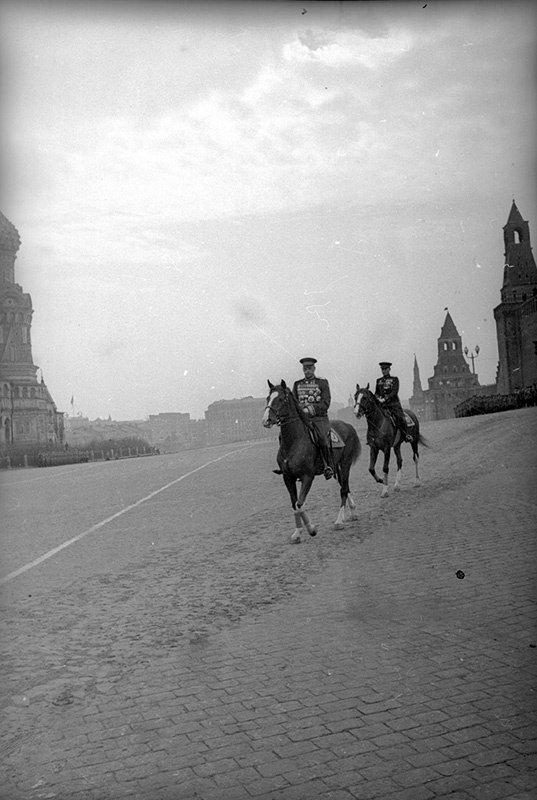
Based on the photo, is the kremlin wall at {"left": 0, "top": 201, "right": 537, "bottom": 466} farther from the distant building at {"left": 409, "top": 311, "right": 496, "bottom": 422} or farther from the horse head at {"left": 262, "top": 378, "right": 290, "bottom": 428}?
the horse head at {"left": 262, "top": 378, "right": 290, "bottom": 428}

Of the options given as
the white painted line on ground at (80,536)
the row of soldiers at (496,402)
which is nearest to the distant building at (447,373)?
the row of soldiers at (496,402)

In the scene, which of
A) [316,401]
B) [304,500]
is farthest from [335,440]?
[304,500]

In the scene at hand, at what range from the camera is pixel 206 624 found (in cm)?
639

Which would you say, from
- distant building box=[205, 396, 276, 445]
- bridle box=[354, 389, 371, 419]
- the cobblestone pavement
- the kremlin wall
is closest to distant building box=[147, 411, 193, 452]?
the kremlin wall

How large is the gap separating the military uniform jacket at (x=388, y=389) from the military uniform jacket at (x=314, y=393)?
130 cm

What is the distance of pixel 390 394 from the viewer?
11.7m

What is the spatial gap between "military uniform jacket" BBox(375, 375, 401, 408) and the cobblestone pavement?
10.0 feet

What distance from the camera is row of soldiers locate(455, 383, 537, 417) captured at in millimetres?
16125

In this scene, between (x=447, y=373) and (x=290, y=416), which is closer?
(x=290, y=416)

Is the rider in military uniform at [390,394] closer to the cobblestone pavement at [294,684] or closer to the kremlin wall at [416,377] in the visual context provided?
the kremlin wall at [416,377]

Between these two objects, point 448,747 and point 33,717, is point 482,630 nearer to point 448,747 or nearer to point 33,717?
point 448,747

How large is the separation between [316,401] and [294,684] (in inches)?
222

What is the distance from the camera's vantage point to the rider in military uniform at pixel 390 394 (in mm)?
10911

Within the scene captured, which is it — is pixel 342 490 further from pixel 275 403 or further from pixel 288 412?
pixel 275 403
